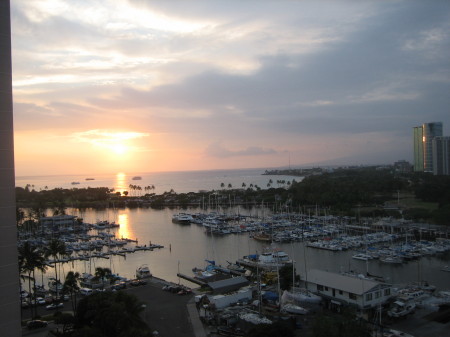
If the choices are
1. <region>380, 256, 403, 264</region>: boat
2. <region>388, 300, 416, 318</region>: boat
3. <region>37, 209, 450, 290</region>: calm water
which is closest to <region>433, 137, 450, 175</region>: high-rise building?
<region>37, 209, 450, 290</region>: calm water

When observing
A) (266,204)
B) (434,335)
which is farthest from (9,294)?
(266,204)

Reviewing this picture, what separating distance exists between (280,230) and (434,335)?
1812 centimetres

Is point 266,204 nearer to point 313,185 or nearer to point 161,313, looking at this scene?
point 313,185

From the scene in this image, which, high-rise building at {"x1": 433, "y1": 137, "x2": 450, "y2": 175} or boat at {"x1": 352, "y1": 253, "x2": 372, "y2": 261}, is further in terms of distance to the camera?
high-rise building at {"x1": 433, "y1": 137, "x2": 450, "y2": 175}

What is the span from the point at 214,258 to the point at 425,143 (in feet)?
211

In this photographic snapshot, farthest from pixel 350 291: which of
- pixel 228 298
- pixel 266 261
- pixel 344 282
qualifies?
pixel 266 261

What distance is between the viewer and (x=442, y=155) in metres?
66.2

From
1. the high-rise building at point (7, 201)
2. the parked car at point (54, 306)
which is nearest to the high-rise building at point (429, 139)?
the parked car at point (54, 306)

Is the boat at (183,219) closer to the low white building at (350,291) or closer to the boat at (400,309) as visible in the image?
the low white building at (350,291)

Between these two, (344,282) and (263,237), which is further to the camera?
(263,237)

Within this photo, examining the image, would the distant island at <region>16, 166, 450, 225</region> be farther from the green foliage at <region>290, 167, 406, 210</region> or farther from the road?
the road

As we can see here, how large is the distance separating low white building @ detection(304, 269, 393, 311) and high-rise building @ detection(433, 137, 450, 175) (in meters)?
62.8

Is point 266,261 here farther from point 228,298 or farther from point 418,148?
point 418,148

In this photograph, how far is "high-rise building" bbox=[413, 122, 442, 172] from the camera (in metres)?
71.3
